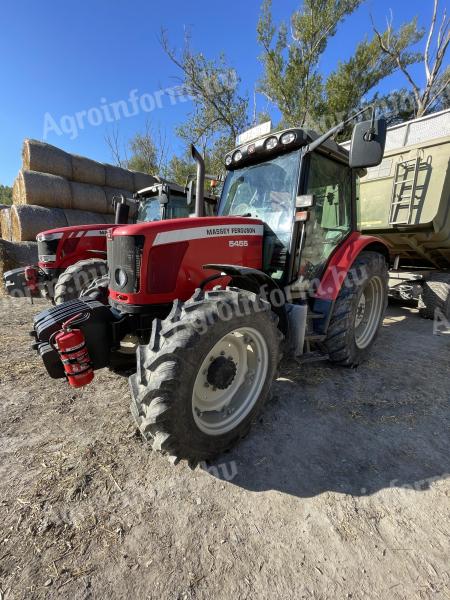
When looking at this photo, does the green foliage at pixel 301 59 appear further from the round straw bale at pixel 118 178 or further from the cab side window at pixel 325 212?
the cab side window at pixel 325 212

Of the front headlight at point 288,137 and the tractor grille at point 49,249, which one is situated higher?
the front headlight at point 288,137

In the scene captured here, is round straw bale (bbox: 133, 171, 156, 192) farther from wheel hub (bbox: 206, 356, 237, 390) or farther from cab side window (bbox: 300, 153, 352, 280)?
wheel hub (bbox: 206, 356, 237, 390)

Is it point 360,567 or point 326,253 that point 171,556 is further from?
point 326,253

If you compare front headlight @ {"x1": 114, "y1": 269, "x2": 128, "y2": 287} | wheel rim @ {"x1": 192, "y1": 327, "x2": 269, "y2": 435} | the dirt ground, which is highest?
front headlight @ {"x1": 114, "y1": 269, "x2": 128, "y2": 287}

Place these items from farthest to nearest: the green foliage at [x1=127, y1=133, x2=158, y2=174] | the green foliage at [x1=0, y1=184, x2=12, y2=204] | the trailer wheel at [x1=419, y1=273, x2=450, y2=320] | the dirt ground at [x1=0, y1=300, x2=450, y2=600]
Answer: the green foliage at [x1=0, y1=184, x2=12, y2=204] < the green foliage at [x1=127, y1=133, x2=158, y2=174] < the trailer wheel at [x1=419, y1=273, x2=450, y2=320] < the dirt ground at [x1=0, y1=300, x2=450, y2=600]

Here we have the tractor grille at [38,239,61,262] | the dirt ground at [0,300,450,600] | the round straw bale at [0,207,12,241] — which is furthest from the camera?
the round straw bale at [0,207,12,241]

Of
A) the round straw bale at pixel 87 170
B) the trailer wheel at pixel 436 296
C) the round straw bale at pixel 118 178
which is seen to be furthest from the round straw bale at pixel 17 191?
the trailer wheel at pixel 436 296

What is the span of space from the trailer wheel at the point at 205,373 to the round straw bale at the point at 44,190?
792cm

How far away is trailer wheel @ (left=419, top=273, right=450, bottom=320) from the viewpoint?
16.6 feet

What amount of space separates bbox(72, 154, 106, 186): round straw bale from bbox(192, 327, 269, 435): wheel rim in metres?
8.83

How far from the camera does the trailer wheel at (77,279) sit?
3.84 meters

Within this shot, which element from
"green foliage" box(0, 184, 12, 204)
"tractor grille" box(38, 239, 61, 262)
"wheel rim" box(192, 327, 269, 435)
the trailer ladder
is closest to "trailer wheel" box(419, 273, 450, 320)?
the trailer ladder

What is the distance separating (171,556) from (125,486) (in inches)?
20.7

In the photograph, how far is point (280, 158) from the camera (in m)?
2.91
